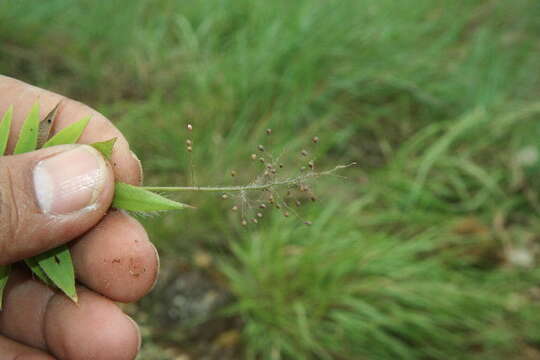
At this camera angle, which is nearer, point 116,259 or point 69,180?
point 69,180

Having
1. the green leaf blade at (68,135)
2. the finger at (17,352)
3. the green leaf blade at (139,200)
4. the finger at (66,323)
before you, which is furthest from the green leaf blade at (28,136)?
the finger at (17,352)

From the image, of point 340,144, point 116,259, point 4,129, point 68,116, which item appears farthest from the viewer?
point 340,144

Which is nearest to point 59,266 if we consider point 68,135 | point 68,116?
point 68,135

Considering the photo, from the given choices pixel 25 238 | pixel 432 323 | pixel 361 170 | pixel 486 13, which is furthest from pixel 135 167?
pixel 486 13

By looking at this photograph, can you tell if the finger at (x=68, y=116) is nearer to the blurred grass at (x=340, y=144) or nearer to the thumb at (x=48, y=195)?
the thumb at (x=48, y=195)

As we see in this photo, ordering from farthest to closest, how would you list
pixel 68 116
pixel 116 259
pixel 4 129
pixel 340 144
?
pixel 340 144 → pixel 68 116 → pixel 116 259 → pixel 4 129

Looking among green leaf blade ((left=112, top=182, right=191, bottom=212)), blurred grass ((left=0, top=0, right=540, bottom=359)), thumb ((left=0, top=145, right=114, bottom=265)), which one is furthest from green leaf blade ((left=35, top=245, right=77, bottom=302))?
blurred grass ((left=0, top=0, right=540, bottom=359))

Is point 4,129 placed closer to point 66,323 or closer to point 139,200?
point 139,200

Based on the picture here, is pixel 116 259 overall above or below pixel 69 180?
below
